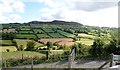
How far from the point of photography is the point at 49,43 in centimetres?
886

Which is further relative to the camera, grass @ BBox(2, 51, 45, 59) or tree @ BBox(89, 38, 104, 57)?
tree @ BBox(89, 38, 104, 57)

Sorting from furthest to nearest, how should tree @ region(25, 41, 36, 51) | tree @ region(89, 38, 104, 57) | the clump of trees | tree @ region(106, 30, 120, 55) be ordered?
tree @ region(89, 38, 104, 57) → tree @ region(106, 30, 120, 55) → tree @ region(25, 41, 36, 51) → the clump of trees

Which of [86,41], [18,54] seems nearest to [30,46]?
[18,54]

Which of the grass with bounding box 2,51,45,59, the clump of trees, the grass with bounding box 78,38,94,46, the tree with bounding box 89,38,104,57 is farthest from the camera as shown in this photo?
the grass with bounding box 78,38,94,46

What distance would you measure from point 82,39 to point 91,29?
653mm

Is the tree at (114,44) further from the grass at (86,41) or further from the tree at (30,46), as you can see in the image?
the tree at (30,46)

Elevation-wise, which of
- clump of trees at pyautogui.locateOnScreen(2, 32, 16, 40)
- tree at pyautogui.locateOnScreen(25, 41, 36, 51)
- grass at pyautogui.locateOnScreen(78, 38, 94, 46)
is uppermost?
clump of trees at pyautogui.locateOnScreen(2, 32, 16, 40)

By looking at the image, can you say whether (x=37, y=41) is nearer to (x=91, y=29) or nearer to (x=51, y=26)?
(x=51, y=26)

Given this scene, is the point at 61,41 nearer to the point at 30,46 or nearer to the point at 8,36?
the point at 30,46

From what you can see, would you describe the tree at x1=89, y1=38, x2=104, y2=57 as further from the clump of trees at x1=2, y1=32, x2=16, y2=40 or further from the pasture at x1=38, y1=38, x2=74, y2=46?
the clump of trees at x1=2, y1=32, x2=16, y2=40

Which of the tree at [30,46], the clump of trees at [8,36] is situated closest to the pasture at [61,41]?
the tree at [30,46]

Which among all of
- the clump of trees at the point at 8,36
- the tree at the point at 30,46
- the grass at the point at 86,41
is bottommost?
the tree at the point at 30,46

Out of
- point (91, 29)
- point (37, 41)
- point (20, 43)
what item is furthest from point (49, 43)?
point (91, 29)

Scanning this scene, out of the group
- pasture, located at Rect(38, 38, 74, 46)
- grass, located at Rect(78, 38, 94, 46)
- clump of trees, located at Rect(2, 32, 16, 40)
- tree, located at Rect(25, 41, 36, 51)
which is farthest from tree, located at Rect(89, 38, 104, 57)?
clump of trees, located at Rect(2, 32, 16, 40)
